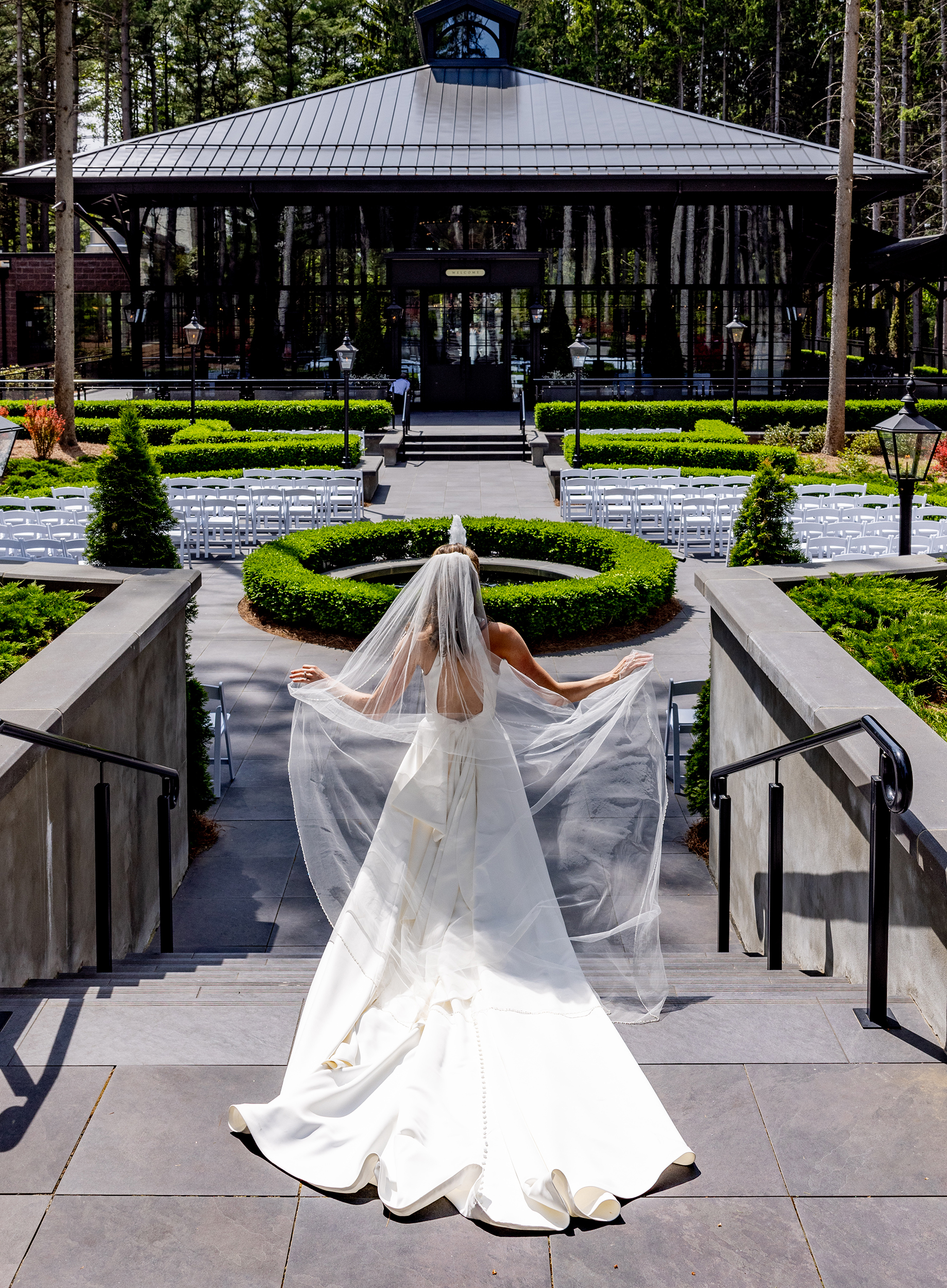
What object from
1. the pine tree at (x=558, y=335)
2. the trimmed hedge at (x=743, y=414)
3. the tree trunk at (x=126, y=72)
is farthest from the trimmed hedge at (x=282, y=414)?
the tree trunk at (x=126, y=72)

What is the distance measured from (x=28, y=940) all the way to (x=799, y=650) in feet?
11.9

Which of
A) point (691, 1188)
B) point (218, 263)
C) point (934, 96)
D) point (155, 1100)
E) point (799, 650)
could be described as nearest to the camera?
point (691, 1188)

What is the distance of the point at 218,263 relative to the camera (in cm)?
3459

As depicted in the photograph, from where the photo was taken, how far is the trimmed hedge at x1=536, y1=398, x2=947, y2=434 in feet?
90.8

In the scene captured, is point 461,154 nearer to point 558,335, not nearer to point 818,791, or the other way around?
point 558,335

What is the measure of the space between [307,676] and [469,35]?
37.1 metres

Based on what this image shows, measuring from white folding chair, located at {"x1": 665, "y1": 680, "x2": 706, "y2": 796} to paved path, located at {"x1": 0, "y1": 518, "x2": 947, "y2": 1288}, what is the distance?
3.88 metres

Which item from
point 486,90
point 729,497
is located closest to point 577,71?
point 486,90

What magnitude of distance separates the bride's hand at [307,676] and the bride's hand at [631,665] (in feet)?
4.13

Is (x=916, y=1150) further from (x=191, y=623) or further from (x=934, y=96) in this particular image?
(x=934, y=96)

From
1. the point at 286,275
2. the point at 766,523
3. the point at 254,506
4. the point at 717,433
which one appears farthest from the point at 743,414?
the point at 766,523

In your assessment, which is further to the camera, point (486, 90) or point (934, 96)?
point (934, 96)

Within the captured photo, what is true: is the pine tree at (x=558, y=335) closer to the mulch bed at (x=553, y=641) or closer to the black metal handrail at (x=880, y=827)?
the mulch bed at (x=553, y=641)

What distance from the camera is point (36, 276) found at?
1676 inches
